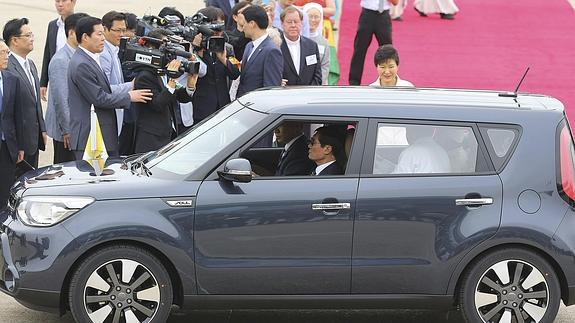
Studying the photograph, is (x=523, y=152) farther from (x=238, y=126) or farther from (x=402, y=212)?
(x=238, y=126)

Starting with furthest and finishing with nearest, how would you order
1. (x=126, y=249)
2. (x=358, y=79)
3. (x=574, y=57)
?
(x=574, y=57)
(x=358, y=79)
(x=126, y=249)

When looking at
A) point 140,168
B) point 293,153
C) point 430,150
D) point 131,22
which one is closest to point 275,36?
point 131,22

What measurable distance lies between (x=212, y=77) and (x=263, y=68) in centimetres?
54

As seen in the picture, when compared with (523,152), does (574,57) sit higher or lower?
lower

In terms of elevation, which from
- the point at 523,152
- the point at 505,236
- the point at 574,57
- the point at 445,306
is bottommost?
the point at 574,57

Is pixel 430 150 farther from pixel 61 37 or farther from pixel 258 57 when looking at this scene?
pixel 61 37

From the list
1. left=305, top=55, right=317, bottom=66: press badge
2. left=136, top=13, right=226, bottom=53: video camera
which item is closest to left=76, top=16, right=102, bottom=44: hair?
left=136, top=13, right=226, bottom=53: video camera

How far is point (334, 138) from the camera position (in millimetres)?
8352

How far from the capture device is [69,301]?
7.65 m

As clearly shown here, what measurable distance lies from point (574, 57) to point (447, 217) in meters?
13.6

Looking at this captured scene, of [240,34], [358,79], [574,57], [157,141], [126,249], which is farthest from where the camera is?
[574,57]

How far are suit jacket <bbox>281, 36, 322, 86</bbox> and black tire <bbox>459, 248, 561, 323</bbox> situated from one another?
5070 millimetres

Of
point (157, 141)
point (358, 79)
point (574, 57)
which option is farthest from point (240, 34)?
point (574, 57)

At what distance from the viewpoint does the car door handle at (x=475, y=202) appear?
7.75 metres
